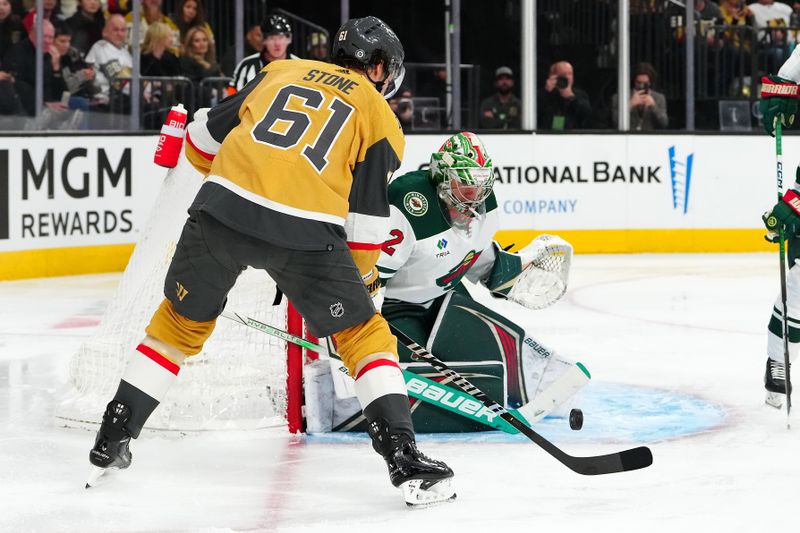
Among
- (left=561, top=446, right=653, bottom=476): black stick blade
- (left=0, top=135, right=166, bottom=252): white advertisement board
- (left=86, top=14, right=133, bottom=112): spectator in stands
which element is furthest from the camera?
(left=86, top=14, right=133, bottom=112): spectator in stands

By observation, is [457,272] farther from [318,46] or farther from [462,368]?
[318,46]

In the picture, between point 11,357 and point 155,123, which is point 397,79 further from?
point 155,123

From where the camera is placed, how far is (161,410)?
3488mm

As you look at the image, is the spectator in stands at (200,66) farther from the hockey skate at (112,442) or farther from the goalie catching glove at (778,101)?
the hockey skate at (112,442)

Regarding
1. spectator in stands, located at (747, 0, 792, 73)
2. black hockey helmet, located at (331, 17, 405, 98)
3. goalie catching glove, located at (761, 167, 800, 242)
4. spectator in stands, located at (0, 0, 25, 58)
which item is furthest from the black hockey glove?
spectator in stands, located at (747, 0, 792, 73)

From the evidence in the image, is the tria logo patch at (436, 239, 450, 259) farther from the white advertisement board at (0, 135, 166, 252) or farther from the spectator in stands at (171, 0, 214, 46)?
the spectator in stands at (171, 0, 214, 46)

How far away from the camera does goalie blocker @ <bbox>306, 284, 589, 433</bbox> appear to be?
3.38 m

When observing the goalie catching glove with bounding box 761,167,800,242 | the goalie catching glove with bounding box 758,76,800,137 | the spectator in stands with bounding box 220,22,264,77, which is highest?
the spectator in stands with bounding box 220,22,264,77

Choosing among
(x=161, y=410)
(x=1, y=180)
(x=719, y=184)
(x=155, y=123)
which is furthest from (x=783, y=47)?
(x=161, y=410)

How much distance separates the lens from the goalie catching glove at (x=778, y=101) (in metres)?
3.80

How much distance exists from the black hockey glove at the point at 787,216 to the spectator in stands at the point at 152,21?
4.89 metres

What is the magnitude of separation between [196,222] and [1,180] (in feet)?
14.7

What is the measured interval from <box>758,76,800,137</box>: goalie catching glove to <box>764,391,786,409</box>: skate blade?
0.73 m

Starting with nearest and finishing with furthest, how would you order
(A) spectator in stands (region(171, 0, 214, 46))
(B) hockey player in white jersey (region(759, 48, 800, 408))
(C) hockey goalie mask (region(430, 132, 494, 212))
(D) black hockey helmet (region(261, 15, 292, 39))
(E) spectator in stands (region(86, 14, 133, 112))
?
(C) hockey goalie mask (region(430, 132, 494, 212)), (B) hockey player in white jersey (region(759, 48, 800, 408)), (D) black hockey helmet (region(261, 15, 292, 39)), (E) spectator in stands (region(86, 14, 133, 112)), (A) spectator in stands (region(171, 0, 214, 46))
